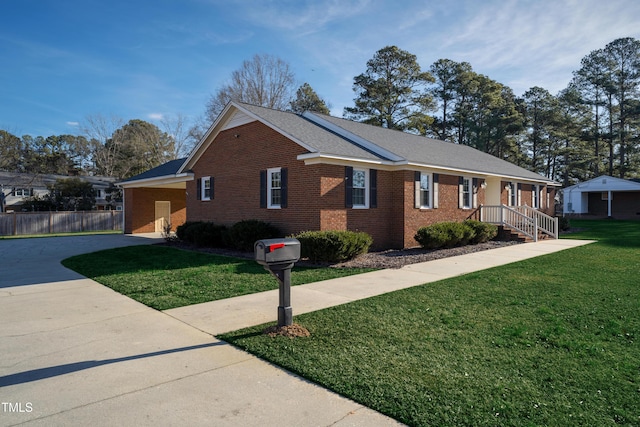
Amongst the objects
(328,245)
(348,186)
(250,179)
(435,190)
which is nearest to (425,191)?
(435,190)

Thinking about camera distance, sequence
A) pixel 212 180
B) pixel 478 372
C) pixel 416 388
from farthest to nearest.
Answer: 1. pixel 212 180
2. pixel 478 372
3. pixel 416 388

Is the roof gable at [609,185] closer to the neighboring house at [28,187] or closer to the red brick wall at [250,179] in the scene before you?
the red brick wall at [250,179]

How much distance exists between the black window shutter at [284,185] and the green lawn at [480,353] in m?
7.18

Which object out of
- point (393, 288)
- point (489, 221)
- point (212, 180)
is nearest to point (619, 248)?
point (489, 221)

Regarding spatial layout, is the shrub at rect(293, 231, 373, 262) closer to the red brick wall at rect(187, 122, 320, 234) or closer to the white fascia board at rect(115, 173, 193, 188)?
the red brick wall at rect(187, 122, 320, 234)

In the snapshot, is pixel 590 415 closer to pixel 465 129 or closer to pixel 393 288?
pixel 393 288

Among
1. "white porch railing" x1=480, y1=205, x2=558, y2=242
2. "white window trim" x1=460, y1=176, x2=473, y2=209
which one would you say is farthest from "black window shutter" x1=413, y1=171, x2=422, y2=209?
"white porch railing" x1=480, y1=205, x2=558, y2=242

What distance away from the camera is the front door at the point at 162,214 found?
24.9m

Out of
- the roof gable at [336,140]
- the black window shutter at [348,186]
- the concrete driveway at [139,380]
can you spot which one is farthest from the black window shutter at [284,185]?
the concrete driveway at [139,380]

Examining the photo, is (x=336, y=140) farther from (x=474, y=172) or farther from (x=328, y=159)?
(x=474, y=172)

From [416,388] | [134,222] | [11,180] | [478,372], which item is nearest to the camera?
[416,388]

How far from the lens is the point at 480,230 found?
16.3m

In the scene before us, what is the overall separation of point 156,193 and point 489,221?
19.4 metres

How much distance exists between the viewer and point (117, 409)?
3.29 m
